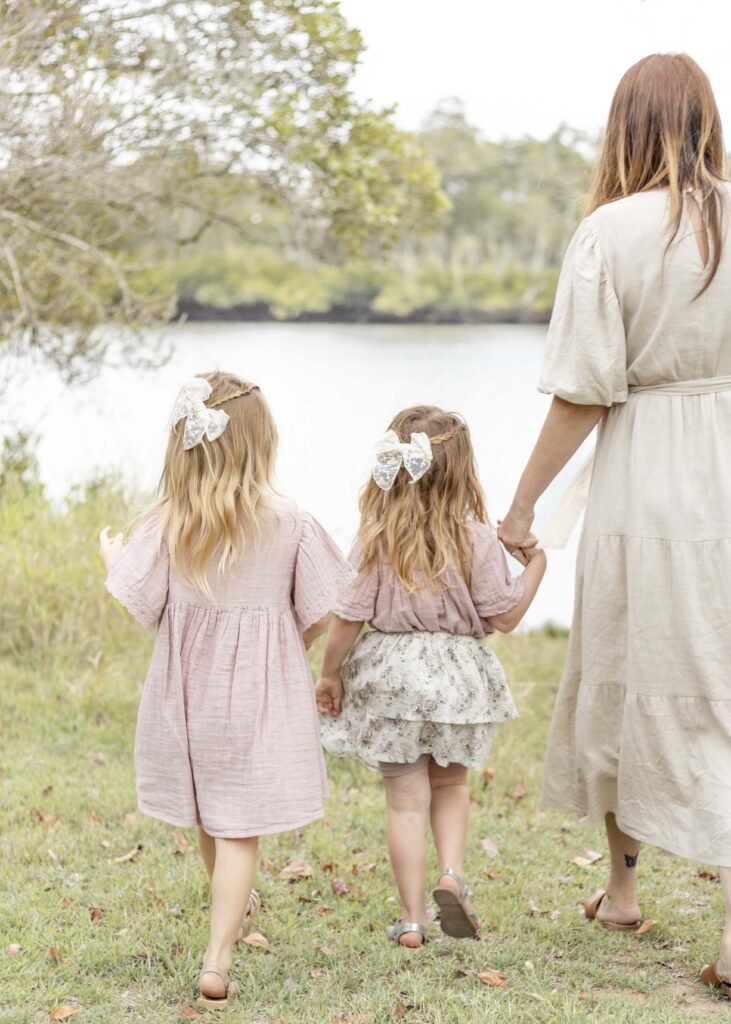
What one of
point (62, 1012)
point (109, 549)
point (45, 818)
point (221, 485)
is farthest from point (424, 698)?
point (45, 818)

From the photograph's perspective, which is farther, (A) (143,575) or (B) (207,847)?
(B) (207,847)

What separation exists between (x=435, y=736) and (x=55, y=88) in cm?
360

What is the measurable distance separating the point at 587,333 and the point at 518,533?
1.80 feet

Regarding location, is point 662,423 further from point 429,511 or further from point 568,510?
point 429,511

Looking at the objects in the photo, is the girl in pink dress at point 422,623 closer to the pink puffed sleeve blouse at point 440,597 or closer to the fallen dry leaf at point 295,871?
the pink puffed sleeve blouse at point 440,597

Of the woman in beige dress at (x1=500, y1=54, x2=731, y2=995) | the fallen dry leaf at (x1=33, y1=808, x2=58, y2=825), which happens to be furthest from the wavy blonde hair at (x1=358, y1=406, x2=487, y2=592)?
the fallen dry leaf at (x1=33, y1=808, x2=58, y2=825)

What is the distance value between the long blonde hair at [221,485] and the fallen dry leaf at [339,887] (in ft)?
3.77

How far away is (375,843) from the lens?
375 centimetres

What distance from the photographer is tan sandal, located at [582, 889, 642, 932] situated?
3092 mm

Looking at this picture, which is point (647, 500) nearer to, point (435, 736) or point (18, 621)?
point (435, 736)

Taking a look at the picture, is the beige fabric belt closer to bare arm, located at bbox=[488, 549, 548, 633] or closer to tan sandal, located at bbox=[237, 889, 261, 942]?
bare arm, located at bbox=[488, 549, 548, 633]

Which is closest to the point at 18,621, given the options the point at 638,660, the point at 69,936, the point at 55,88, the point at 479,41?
the point at 55,88

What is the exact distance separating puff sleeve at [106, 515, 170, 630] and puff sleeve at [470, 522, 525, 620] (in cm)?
76

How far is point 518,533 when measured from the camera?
2.94m
